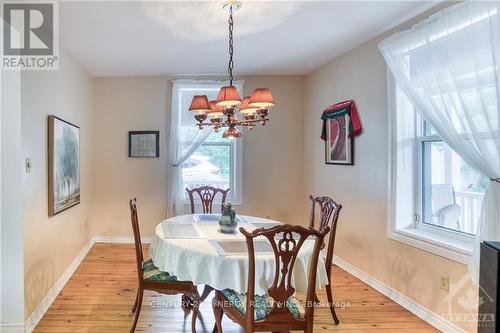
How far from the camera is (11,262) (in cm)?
222

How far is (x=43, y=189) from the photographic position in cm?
265

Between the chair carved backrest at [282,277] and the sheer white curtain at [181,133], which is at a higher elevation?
the sheer white curtain at [181,133]

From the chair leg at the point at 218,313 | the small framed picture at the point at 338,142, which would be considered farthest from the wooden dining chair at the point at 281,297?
the small framed picture at the point at 338,142

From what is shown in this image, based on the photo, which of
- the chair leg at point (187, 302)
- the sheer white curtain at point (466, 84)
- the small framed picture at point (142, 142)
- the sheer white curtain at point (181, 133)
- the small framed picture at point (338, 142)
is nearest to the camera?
the sheer white curtain at point (466, 84)

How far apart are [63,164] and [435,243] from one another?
3487mm

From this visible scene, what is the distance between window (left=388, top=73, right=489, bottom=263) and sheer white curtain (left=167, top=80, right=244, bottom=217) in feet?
7.79

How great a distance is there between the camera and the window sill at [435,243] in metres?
2.18

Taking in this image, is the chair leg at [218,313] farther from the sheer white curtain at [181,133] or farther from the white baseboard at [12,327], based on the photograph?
the sheer white curtain at [181,133]

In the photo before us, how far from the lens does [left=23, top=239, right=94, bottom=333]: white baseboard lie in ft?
7.62

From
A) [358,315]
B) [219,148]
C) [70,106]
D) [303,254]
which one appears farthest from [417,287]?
[70,106]

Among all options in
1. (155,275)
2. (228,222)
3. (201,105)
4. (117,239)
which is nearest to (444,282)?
(228,222)

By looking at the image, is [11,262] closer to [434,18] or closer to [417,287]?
[417,287]

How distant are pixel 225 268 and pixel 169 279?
2.06ft

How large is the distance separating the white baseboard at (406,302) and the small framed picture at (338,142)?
4.03 feet
